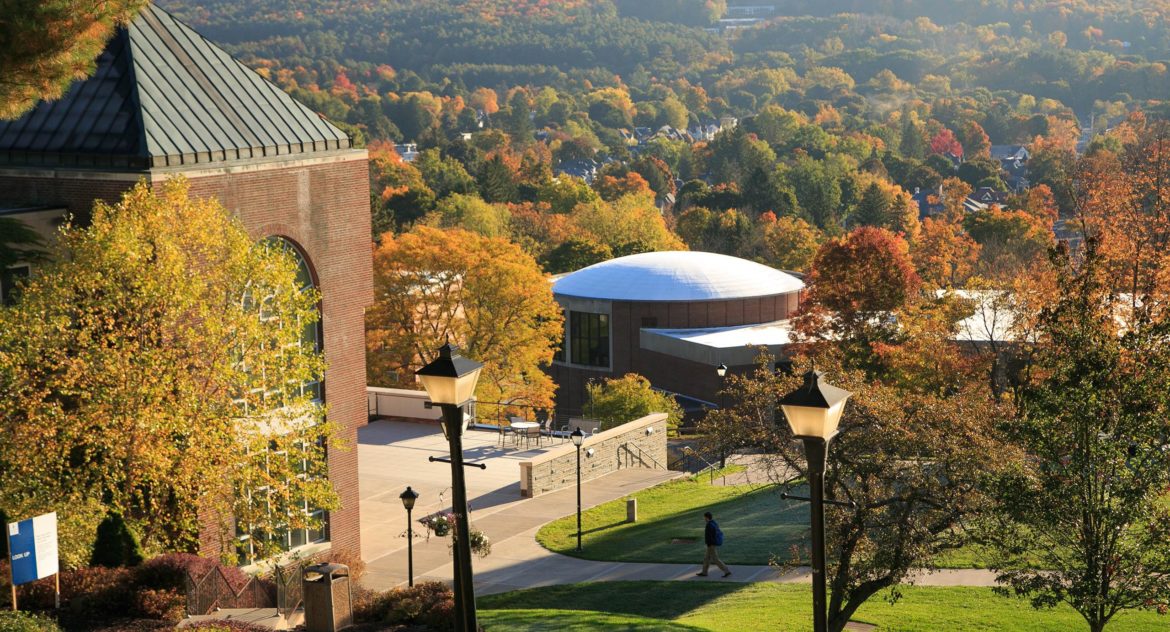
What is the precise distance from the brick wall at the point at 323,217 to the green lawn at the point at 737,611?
549 centimetres

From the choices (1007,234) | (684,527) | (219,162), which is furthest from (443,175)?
(219,162)

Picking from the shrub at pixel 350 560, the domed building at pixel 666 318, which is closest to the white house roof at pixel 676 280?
the domed building at pixel 666 318

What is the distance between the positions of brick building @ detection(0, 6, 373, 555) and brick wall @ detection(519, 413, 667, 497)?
8.90 metres

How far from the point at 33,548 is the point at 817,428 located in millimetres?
12531

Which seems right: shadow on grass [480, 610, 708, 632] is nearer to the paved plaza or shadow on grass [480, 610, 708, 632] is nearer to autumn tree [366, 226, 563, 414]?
the paved plaza

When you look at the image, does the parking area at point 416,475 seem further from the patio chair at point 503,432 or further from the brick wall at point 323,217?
the brick wall at point 323,217

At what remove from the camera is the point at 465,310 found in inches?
2598

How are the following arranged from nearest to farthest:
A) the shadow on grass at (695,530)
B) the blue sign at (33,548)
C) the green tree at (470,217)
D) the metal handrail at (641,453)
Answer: the blue sign at (33,548) → the shadow on grass at (695,530) → the metal handrail at (641,453) → the green tree at (470,217)

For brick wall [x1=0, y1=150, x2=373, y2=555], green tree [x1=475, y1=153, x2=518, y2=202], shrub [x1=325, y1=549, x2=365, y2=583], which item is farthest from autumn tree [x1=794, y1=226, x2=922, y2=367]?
green tree [x1=475, y1=153, x2=518, y2=202]

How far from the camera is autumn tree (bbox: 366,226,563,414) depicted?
64875 millimetres

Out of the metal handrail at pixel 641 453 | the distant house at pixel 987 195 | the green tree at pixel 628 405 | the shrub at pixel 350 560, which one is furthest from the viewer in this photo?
the distant house at pixel 987 195

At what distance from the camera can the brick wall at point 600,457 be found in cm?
4353

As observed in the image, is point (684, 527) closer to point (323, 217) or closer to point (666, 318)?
point (323, 217)

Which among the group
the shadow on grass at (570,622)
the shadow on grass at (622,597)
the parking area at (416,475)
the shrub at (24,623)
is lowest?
the parking area at (416,475)
